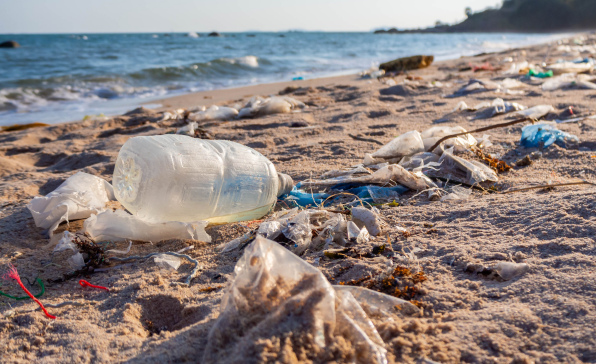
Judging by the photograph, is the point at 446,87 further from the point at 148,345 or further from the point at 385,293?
the point at 148,345

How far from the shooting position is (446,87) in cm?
629

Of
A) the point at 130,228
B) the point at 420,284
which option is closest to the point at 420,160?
the point at 420,284

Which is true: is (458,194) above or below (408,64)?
below

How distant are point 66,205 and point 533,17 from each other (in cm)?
7285

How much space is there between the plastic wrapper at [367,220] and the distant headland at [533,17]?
63068 millimetres

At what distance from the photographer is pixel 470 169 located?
7.29 ft

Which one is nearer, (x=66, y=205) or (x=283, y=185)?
(x=66, y=205)

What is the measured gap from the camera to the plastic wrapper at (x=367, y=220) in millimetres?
1667

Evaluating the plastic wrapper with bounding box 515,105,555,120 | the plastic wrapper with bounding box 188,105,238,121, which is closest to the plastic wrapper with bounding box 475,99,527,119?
the plastic wrapper with bounding box 515,105,555,120

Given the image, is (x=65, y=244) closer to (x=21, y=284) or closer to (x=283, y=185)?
(x=21, y=284)

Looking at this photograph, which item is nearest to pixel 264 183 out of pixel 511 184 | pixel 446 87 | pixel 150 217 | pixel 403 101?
pixel 150 217

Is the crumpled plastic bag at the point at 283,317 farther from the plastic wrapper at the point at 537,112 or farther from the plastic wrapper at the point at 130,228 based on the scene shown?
the plastic wrapper at the point at 537,112

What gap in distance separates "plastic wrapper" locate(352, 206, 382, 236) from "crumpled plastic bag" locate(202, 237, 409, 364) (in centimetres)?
67

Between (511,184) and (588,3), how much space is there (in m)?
68.8
